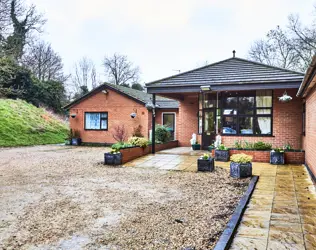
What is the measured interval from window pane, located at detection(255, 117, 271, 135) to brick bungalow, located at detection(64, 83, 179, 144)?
809 centimetres

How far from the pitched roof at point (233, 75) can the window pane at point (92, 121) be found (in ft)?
27.0

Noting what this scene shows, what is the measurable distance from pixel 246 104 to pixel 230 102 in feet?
2.21

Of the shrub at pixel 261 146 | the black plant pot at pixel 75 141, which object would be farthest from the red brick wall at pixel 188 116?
the black plant pot at pixel 75 141

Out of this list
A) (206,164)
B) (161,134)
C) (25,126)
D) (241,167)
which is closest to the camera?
(241,167)

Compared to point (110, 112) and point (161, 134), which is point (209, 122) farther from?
point (110, 112)

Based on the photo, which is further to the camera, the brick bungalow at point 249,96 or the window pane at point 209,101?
the window pane at point 209,101

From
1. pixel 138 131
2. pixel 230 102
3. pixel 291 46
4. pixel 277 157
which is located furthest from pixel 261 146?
pixel 291 46

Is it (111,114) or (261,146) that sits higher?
(111,114)

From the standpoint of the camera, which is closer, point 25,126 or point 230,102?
point 230,102

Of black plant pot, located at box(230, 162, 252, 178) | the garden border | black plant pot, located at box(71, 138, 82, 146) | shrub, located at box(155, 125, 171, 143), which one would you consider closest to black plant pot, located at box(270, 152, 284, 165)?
black plant pot, located at box(230, 162, 252, 178)

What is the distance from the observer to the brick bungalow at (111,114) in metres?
18.8

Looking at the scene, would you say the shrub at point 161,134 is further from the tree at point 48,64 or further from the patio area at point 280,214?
the tree at point 48,64

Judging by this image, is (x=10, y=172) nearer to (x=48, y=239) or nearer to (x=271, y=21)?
(x=48, y=239)

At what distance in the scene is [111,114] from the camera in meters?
19.4
